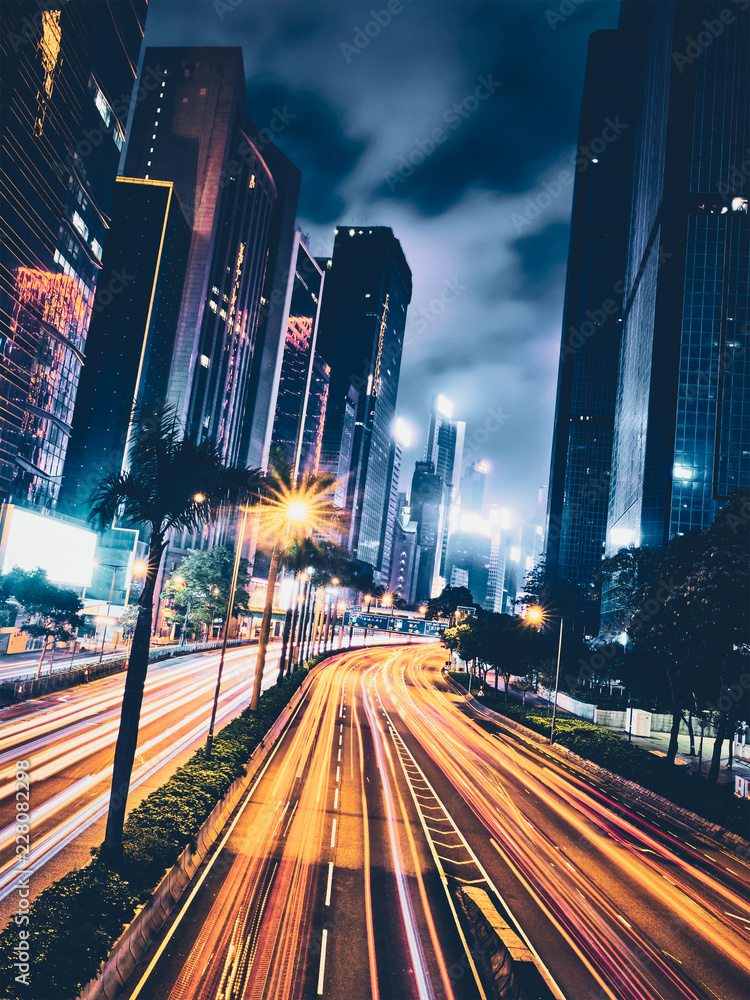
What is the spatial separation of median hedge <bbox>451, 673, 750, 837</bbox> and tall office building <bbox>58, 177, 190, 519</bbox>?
105 m

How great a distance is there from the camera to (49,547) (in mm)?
72500

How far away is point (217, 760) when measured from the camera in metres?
23.8

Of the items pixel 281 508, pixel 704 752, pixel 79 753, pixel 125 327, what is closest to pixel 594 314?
pixel 125 327

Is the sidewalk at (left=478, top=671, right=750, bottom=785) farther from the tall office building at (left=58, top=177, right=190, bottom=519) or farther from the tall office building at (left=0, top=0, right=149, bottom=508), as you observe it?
the tall office building at (left=58, top=177, right=190, bottom=519)

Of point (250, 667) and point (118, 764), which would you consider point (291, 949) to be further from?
point (250, 667)

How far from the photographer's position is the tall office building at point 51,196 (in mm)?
70875

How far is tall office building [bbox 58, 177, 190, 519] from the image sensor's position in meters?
121

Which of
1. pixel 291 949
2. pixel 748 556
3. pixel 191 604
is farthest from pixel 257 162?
pixel 291 949

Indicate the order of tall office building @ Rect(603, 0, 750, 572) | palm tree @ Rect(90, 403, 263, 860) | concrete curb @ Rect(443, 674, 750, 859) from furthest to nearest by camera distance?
tall office building @ Rect(603, 0, 750, 572), concrete curb @ Rect(443, 674, 750, 859), palm tree @ Rect(90, 403, 263, 860)

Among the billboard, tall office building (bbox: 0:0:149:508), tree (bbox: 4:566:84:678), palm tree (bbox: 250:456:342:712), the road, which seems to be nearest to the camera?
the road

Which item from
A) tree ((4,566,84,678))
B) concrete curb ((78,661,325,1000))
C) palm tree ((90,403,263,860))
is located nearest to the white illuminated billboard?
tree ((4,566,84,678))

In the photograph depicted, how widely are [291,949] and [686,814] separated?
21777 mm

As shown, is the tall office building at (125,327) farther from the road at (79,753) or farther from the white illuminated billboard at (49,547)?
the road at (79,753)

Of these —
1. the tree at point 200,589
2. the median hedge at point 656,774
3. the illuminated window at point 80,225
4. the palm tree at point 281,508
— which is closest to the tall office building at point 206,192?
the illuminated window at point 80,225
